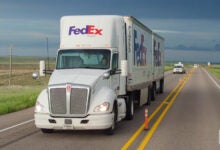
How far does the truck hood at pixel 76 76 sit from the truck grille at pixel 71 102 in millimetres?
264

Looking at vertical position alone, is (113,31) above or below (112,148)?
above

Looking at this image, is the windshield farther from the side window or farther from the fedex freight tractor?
the side window

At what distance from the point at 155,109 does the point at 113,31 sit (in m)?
6.48

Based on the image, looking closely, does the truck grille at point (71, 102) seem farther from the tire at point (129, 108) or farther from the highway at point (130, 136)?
the tire at point (129, 108)

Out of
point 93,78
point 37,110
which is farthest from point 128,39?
point 37,110

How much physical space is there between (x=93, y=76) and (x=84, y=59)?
138cm

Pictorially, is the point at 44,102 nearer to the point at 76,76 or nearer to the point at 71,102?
the point at 71,102

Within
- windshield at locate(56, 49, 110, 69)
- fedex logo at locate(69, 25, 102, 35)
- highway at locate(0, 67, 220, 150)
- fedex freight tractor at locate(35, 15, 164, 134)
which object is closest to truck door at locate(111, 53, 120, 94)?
fedex freight tractor at locate(35, 15, 164, 134)

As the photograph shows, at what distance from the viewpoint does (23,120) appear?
51.4ft

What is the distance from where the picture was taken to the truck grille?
11672 millimetres

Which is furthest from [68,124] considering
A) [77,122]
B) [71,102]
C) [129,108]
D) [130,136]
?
[129,108]

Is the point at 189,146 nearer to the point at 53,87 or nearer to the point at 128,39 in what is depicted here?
the point at 53,87

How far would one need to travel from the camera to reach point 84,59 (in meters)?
13.7

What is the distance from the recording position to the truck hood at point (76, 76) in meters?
12.0
